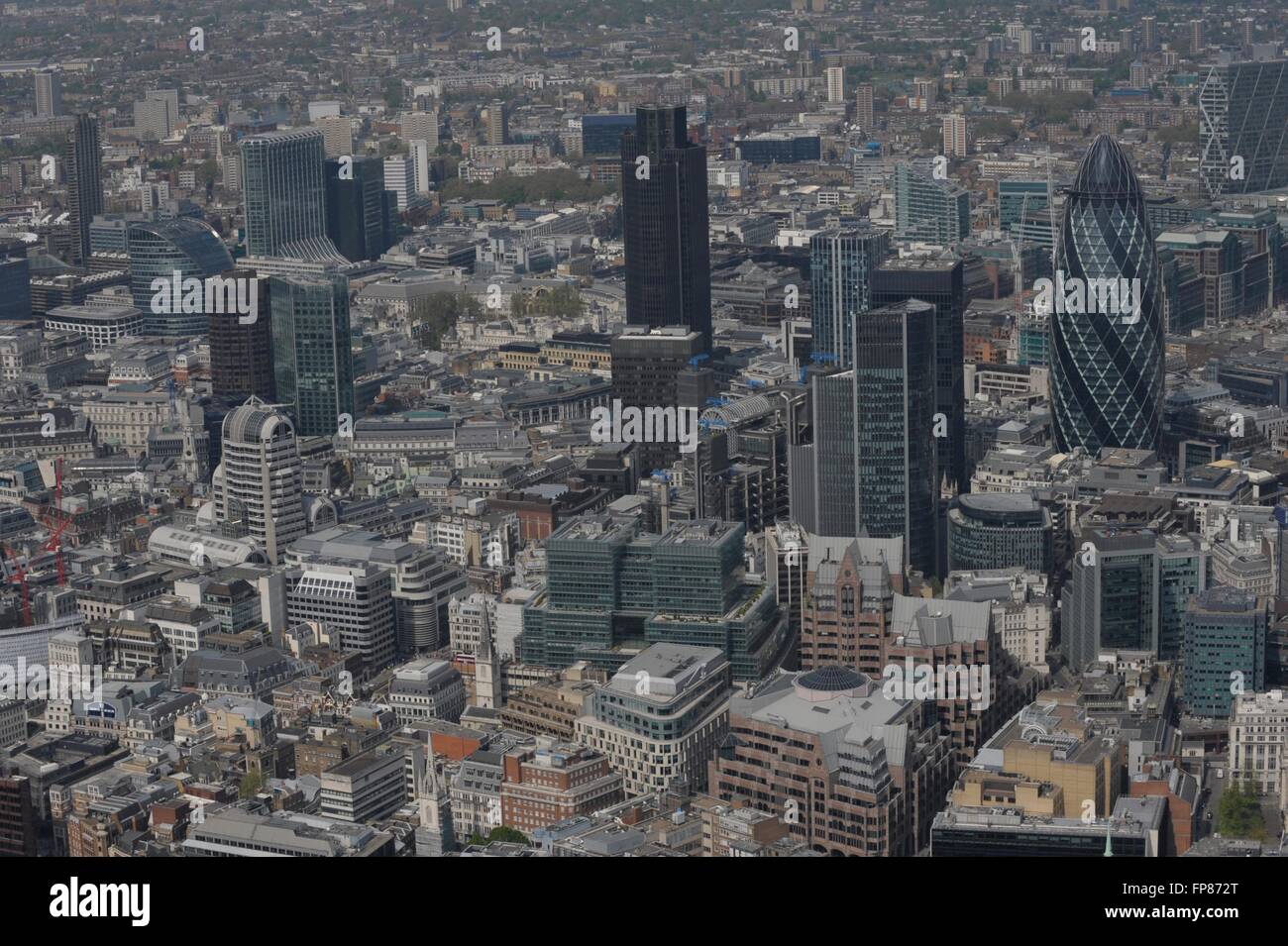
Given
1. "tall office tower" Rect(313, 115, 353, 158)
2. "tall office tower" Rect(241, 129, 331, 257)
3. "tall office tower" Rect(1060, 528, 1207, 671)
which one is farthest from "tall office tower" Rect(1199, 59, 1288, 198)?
"tall office tower" Rect(1060, 528, 1207, 671)

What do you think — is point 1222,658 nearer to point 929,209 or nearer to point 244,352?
point 244,352

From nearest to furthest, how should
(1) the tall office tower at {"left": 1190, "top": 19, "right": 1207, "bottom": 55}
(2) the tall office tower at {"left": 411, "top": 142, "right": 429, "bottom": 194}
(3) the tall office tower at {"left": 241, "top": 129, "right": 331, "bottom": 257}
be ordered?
(3) the tall office tower at {"left": 241, "top": 129, "right": 331, "bottom": 257}, (2) the tall office tower at {"left": 411, "top": 142, "right": 429, "bottom": 194}, (1) the tall office tower at {"left": 1190, "top": 19, "right": 1207, "bottom": 55}

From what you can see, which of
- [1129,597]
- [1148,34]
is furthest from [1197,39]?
[1129,597]

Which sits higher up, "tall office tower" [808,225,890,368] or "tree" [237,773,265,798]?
"tall office tower" [808,225,890,368]

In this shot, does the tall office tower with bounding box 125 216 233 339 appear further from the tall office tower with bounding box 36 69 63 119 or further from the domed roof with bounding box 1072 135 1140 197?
the tall office tower with bounding box 36 69 63 119
